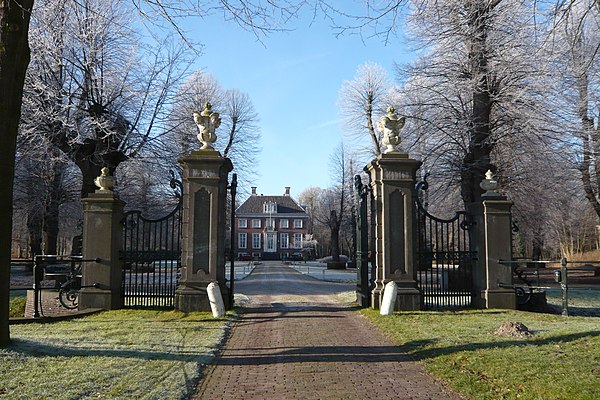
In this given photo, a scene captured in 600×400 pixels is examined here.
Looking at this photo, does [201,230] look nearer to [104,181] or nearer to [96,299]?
[104,181]

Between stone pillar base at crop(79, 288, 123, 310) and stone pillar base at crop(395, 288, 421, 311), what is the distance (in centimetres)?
625

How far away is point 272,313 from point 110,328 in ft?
12.0

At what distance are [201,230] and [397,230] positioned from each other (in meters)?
4.27

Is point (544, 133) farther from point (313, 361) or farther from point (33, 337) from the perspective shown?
point (33, 337)

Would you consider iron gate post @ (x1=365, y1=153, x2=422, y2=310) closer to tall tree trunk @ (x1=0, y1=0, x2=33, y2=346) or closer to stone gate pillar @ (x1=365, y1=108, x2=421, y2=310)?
stone gate pillar @ (x1=365, y1=108, x2=421, y2=310)

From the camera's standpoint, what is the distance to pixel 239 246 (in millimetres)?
86625

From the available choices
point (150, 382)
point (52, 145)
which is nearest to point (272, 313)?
point (150, 382)

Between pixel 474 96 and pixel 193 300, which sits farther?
pixel 474 96

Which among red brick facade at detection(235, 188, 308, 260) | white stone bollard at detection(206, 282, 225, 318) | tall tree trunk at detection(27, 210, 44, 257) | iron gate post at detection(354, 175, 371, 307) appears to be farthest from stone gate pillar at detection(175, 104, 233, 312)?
red brick facade at detection(235, 188, 308, 260)

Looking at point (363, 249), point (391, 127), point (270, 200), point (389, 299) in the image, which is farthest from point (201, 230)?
point (270, 200)

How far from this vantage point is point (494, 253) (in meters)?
11.8

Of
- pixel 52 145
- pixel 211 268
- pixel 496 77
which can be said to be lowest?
pixel 211 268

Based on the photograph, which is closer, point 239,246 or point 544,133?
point 544,133

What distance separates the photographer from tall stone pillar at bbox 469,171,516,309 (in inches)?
461
